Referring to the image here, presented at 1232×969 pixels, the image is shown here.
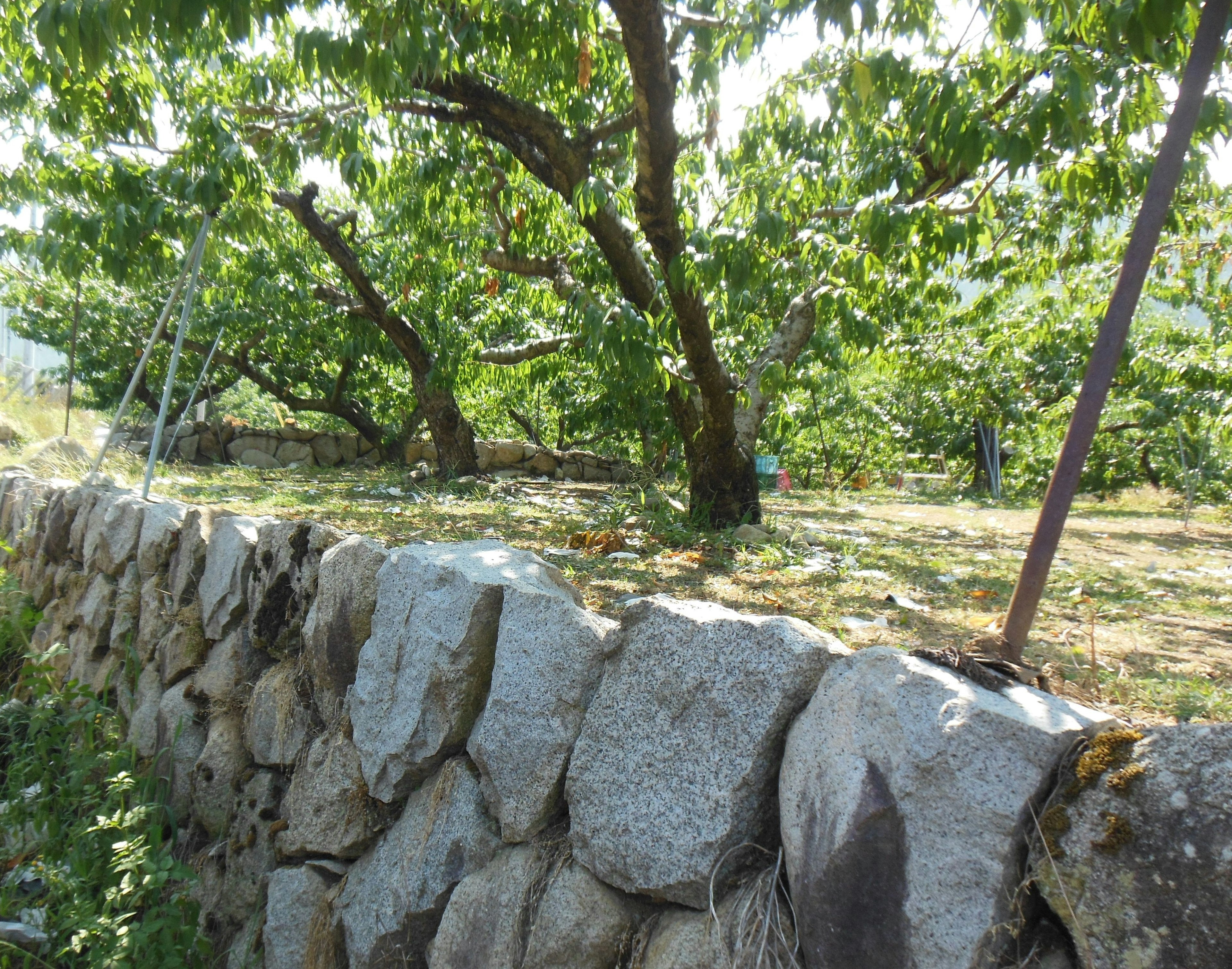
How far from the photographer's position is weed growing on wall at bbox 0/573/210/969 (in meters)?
2.35

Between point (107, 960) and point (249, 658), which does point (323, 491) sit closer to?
point (249, 658)

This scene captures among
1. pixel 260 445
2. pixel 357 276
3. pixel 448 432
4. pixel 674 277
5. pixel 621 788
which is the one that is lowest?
pixel 621 788

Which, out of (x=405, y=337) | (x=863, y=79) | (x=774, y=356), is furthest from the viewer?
(x=405, y=337)

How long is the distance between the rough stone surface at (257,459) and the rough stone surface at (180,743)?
10242mm

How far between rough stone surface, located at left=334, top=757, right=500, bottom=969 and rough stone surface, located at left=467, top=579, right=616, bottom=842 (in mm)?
83

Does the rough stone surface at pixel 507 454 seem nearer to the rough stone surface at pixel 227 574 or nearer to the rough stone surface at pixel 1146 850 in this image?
the rough stone surface at pixel 227 574

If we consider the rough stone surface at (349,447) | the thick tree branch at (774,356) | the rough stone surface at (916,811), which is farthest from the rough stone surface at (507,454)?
the rough stone surface at (916,811)

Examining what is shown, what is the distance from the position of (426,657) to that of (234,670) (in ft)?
4.31

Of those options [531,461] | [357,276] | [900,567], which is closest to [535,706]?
[900,567]

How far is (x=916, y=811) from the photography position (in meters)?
1.26

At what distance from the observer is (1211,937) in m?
1.00

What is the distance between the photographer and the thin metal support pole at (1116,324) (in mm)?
1479

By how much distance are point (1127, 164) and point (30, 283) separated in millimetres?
13514

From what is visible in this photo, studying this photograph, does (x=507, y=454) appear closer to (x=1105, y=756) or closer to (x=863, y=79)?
(x=863, y=79)
